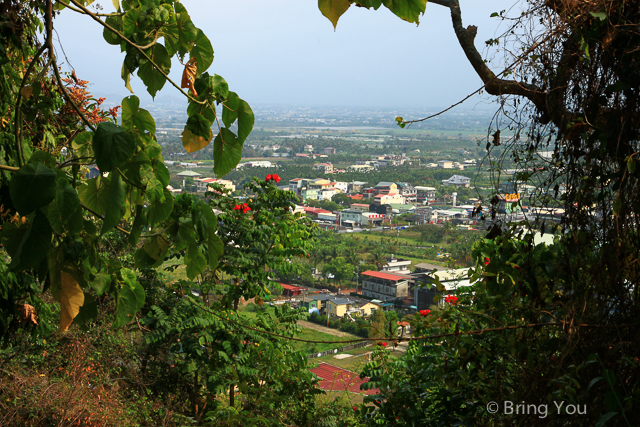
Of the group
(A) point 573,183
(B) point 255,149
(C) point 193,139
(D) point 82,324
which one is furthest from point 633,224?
(B) point 255,149

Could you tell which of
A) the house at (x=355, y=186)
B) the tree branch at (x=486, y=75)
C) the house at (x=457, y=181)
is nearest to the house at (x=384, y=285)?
the tree branch at (x=486, y=75)

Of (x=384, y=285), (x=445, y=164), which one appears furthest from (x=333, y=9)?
(x=445, y=164)

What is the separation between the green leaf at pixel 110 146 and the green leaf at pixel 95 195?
99mm

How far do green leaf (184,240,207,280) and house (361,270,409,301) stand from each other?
38.9 feet

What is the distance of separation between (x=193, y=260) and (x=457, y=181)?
30.9 metres

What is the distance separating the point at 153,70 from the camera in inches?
32.4

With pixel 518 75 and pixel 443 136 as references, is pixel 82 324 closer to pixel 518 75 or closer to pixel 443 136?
pixel 518 75

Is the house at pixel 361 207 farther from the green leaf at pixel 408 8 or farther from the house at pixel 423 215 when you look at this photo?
the green leaf at pixel 408 8

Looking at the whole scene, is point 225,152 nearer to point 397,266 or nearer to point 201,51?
point 201,51

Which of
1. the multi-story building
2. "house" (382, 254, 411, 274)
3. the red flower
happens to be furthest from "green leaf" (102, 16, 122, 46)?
the multi-story building

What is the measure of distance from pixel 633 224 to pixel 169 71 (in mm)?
1065

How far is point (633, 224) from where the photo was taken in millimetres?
1117

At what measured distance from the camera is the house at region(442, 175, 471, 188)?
97.8ft

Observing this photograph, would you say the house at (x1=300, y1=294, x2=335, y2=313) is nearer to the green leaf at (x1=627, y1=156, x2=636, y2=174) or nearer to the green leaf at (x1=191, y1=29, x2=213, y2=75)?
the green leaf at (x1=627, y1=156, x2=636, y2=174)
